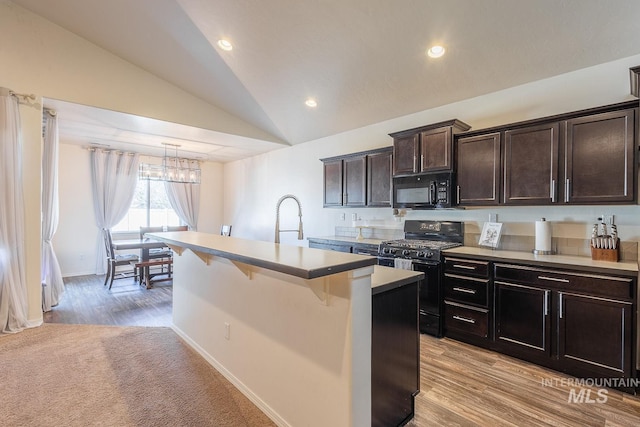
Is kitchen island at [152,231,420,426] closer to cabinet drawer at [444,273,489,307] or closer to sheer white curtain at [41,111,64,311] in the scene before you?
cabinet drawer at [444,273,489,307]

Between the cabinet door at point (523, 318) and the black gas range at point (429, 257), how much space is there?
0.57 meters

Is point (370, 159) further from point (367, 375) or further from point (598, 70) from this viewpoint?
point (367, 375)

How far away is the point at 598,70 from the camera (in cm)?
274

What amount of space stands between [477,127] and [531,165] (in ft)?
2.88

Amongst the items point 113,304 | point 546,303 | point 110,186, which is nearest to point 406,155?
point 546,303

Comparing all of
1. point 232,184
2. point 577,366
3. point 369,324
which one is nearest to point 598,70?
point 577,366

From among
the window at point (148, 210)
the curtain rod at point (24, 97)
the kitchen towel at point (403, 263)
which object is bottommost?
the kitchen towel at point (403, 263)

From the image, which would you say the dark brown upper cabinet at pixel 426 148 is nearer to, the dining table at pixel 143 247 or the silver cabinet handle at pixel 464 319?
the silver cabinet handle at pixel 464 319

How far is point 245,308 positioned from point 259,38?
2928 mm

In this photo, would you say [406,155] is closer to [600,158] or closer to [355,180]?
[355,180]

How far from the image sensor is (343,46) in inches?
125

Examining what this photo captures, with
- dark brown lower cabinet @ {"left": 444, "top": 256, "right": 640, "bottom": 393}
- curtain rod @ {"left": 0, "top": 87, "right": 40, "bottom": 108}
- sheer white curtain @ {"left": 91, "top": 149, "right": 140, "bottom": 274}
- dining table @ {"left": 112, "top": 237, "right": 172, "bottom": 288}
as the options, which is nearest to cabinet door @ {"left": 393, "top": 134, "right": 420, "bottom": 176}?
dark brown lower cabinet @ {"left": 444, "top": 256, "right": 640, "bottom": 393}

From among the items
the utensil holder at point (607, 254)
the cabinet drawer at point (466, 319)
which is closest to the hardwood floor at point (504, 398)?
the cabinet drawer at point (466, 319)

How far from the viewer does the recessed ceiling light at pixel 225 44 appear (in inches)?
137
